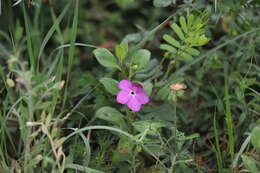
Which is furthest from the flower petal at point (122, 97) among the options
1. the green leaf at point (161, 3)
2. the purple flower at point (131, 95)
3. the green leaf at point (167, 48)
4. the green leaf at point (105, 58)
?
the green leaf at point (161, 3)

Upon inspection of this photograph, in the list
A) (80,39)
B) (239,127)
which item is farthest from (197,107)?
(80,39)

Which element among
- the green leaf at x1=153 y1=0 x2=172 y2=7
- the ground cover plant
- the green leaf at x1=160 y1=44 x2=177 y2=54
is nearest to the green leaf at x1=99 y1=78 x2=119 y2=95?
the ground cover plant

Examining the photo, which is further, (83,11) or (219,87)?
(83,11)

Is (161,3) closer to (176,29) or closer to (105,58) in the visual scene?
(176,29)

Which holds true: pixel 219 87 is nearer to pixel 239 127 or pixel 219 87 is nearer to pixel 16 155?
pixel 239 127

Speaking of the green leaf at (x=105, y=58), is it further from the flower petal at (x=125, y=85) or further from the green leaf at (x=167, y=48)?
the green leaf at (x=167, y=48)

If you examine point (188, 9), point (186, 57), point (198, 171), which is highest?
point (188, 9)

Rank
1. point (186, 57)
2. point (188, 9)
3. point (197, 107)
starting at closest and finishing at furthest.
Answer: point (186, 57) → point (188, 9) → point (197, 107)
